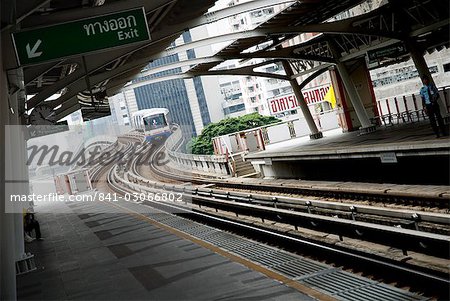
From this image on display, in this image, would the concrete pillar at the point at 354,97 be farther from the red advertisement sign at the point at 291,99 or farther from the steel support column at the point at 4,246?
the steel support column at the point at 4,246

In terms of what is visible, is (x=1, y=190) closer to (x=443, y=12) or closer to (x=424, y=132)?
(x=424, y=132)

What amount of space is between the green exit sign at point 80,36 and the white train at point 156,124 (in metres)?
40.1

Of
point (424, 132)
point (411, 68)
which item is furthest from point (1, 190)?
point (411, 68)

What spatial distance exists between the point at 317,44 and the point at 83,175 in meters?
20.7

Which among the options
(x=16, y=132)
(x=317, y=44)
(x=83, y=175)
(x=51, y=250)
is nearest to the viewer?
(x=16, y=132)

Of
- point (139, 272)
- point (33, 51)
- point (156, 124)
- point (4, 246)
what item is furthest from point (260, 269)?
point (156, 124)

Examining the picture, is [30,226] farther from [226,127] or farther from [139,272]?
[226,127]

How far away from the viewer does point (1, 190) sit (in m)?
6.28

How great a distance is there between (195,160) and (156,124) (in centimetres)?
1367

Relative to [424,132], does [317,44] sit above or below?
above

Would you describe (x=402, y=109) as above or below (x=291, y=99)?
below

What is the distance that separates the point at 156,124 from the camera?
4747cm

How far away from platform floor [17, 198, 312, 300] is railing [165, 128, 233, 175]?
15.0m

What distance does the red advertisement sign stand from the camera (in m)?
32.6
